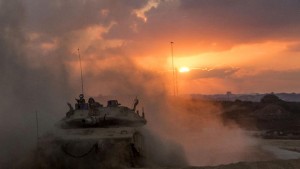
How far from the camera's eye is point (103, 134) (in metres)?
16.9

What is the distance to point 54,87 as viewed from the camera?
28719 mm

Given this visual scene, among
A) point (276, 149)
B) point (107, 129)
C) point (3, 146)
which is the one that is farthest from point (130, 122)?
point (276, 149)

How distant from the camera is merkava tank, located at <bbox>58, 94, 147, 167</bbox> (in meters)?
16.2

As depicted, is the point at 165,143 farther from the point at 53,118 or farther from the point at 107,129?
the point at 53,118

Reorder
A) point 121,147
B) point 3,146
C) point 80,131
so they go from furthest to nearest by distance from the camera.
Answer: point 3,146, point 80,131, point 121,147

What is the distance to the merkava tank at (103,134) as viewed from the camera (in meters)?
16.2

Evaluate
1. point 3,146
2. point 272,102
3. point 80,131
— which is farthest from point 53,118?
point 272,102

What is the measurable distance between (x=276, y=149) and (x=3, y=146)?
43.9ft

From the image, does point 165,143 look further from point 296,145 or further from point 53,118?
point 296,145

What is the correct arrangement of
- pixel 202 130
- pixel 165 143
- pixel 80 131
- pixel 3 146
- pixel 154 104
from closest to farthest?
1. pixel 80 131
2. pixel 3 146
3. pixel 165 143
4. pixel 154 104
5. pixel 202 130

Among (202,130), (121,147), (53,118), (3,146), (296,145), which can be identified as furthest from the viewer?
(202,130)

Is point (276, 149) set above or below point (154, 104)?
below

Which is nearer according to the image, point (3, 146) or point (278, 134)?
point (3, 146)

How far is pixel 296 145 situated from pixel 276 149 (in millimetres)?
2438
